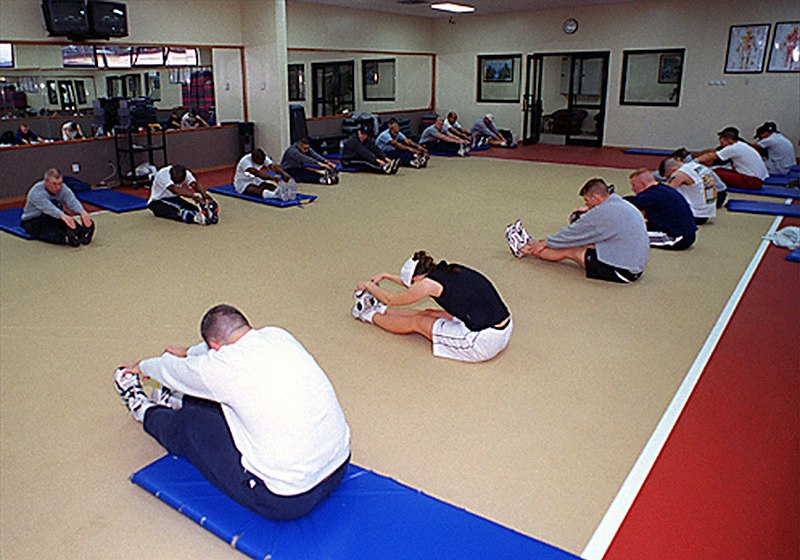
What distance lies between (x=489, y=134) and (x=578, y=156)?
7.51 ft

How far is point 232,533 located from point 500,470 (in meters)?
1.17

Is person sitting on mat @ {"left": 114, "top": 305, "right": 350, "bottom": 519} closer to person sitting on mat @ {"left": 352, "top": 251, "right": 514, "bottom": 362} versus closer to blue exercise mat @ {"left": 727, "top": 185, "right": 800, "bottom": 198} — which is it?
person sitting on mat @ {"left": 352, "top": 251, "right": 514, "bottom": 362}

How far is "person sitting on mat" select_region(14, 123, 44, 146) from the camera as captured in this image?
937 cm

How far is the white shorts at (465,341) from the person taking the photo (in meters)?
3.58

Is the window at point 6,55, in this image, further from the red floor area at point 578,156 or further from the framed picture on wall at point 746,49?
the framed picture on wall at point 746,49

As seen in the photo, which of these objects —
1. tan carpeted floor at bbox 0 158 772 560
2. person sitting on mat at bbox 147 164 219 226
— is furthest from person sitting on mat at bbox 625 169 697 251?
person sitting on mat at bbox 147 164 219 226

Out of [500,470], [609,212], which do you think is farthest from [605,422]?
[609,212]

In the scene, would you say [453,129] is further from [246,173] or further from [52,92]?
[52,92]

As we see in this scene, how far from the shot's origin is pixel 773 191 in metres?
8.77

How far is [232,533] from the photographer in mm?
2209

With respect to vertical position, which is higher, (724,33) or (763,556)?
(724,33)

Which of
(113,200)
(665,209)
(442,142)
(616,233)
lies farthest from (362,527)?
(442,142)

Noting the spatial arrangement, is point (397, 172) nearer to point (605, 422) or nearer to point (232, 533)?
point (605, 422)

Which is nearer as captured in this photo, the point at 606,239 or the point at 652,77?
the point at 606,239
